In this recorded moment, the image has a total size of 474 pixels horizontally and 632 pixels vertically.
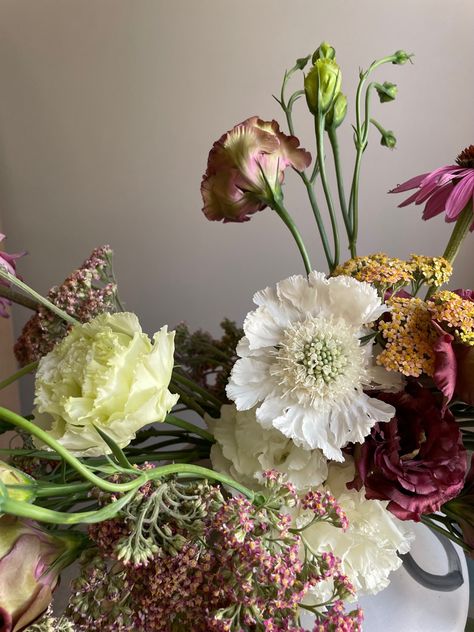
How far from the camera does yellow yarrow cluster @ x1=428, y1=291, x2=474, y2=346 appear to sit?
43 centimetres

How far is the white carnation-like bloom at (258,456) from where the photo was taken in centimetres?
47

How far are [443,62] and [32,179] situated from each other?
2.14 feet

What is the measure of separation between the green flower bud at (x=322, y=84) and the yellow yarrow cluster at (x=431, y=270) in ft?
0.54

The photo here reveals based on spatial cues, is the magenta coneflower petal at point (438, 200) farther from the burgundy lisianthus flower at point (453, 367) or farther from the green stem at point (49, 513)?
the green stem at point (49, 513)

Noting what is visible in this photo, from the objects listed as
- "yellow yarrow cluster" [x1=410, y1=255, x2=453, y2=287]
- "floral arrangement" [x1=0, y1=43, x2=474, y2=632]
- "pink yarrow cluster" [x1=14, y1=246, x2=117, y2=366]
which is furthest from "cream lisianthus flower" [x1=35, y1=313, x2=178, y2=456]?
"yellow yarrow cluster" [x1=410, y1=255, x2=453, y2=287]

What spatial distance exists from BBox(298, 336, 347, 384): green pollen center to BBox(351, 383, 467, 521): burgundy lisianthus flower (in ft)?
0.18

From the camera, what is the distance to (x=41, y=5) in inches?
34.0

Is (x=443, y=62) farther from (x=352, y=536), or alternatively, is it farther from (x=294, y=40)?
(x=352, y=536)

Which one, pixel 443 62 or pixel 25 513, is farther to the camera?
pixel 443 62

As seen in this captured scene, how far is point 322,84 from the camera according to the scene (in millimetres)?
521

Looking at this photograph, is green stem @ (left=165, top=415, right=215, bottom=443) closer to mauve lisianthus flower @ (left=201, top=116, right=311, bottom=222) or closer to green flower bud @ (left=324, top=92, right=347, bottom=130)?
mauve lisianthus flower @ (left=201, top=116, right=311, bottom=222)

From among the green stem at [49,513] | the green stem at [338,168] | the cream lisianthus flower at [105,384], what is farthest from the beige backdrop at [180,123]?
the green stem at [49,513]

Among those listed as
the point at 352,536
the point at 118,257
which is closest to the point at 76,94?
the point at 118,257

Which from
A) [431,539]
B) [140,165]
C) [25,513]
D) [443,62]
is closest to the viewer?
[25,513]
